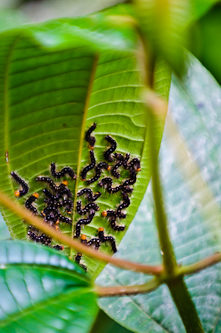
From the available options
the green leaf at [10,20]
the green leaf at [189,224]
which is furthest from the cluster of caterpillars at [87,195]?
the green leaf at [10,20]

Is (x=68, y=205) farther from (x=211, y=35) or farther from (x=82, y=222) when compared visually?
(x=211, y=35)

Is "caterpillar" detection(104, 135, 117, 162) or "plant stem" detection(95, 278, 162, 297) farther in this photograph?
"caterpillar" detection(104, 135, 117, 162)

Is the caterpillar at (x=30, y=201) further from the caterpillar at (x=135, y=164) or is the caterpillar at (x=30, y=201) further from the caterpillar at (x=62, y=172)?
the caterpillar at (x=135, y=164)

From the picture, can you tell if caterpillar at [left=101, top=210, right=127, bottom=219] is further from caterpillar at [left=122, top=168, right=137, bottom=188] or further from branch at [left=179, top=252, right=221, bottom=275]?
branch at [left=179, top=252, right=221, bottom=275]

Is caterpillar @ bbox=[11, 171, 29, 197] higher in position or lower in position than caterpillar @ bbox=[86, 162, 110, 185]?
lower

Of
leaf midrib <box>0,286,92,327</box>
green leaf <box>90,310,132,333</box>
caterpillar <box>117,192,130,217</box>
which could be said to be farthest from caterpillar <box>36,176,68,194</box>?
green leaf <box>90,310,132,333</box>

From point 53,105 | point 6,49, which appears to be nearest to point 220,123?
point 53,105
